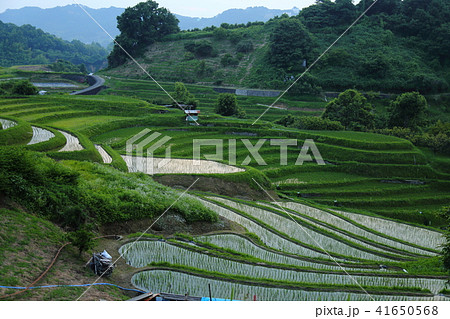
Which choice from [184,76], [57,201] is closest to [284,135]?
[57,201]

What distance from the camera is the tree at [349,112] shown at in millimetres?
36156

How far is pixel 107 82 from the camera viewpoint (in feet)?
176

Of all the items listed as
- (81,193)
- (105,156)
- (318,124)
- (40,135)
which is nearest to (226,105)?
(318,124)

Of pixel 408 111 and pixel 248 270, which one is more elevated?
pixel 408 111

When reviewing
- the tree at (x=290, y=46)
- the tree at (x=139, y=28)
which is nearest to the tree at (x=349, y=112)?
the tree at (x=290, y=46)

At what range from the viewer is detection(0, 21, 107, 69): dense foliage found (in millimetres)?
86812

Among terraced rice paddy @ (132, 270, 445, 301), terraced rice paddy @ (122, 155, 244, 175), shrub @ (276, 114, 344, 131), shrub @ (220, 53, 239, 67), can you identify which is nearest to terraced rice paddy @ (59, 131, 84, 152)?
terraced rice paddy @ (122, 155, 244, 175)

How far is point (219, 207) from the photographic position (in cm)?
1648

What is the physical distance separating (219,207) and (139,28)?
179 feet

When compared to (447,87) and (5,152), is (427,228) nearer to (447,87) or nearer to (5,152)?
(5,152)

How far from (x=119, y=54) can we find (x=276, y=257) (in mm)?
60021

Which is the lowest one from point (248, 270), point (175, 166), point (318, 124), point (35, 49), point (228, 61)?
point (248, 270)

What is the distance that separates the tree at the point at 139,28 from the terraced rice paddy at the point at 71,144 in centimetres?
4465

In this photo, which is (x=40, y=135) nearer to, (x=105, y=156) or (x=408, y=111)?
(x=105, y=156)
